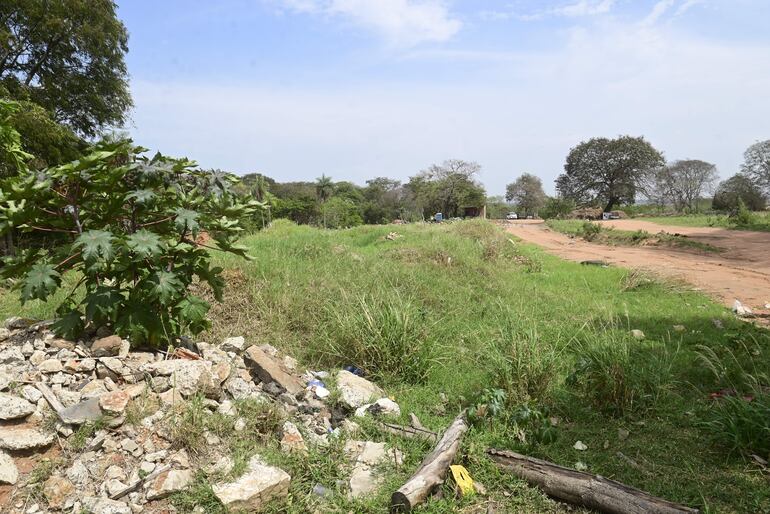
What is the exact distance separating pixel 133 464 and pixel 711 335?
604 centimetres

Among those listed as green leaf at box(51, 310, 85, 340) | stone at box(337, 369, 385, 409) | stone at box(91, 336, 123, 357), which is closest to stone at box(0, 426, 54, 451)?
stone at box(91, 336, 123, 357)

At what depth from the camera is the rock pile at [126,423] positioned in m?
2.51

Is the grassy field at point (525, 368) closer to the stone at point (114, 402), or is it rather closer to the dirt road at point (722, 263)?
the stone at point (114, 402)

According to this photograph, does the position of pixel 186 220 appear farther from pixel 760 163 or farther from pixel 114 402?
pixel 760 163

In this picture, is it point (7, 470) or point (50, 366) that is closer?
point (7, 470)

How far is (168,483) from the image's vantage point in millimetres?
2562

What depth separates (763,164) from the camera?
115 feet

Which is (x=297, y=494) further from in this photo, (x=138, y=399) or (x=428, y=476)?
(x=138, y=399)

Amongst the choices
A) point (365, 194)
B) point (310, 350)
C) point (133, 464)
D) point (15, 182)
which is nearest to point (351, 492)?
point (133, 464)

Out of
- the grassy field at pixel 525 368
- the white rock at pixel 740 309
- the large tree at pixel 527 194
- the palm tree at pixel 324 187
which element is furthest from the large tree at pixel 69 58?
the large tree at pixel 527 194

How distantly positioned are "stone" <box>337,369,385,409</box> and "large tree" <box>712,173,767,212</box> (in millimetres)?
36319

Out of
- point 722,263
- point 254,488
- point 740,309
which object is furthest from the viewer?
point 722,263

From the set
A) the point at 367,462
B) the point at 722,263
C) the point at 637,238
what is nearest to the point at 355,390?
the point at 367,462

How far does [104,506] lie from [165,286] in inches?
50.2
